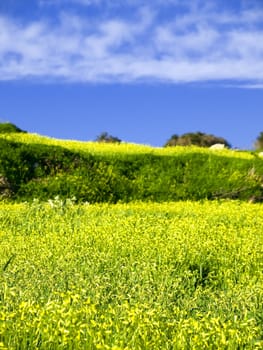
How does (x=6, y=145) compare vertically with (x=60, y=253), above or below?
above

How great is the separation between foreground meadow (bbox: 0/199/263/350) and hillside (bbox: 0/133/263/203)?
326 inches

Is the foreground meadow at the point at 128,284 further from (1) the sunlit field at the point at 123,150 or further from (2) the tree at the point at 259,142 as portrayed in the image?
(2) the tree at the point at 259,142

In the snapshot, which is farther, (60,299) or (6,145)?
(6,145)

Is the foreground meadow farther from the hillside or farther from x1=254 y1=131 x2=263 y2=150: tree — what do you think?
x1=254 y1=131 x2=263 y2=150: tree

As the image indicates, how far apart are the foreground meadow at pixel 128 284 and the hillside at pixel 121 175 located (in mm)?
8270

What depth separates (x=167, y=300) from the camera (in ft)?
25.8

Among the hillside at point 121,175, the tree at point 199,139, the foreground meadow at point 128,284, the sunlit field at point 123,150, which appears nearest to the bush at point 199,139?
the tree at point 199,139

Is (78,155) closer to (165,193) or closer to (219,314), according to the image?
(165,193)

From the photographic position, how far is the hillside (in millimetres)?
25483

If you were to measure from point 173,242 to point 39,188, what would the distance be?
13881mm

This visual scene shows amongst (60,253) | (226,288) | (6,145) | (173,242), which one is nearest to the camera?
(226,288)

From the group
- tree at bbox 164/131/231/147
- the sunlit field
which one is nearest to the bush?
tree at bbox 164/131/231/147

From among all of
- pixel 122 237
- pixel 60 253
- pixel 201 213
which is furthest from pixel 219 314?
pixel 201 213

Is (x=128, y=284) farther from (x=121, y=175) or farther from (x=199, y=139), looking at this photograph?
(x=199, y=139)
